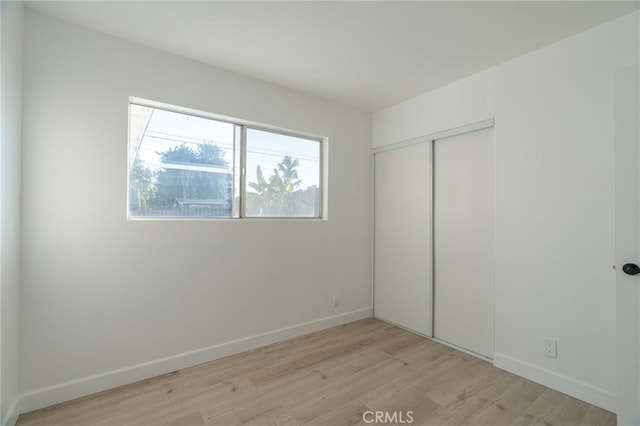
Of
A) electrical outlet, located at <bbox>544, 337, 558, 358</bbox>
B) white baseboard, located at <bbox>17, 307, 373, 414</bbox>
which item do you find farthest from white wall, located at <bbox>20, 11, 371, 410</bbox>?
electrical outlet, located at <bbox>544, 337, 558, 358</bbox>

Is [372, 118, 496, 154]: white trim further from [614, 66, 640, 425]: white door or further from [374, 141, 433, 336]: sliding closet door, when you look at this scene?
[614, 66, 640, 425]: white door

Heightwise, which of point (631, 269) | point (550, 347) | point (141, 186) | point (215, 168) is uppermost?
point (215, 168)

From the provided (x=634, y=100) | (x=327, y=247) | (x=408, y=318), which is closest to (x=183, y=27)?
(x=327, y=247)

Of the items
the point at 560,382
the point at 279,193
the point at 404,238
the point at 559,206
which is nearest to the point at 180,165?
the point at 279,193

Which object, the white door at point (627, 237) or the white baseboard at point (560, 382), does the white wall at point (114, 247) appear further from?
the white door at point (627, 237)

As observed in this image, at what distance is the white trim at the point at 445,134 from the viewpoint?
256 centimetres

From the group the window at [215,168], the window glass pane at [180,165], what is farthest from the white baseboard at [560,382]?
the window glass pane at [180,165]

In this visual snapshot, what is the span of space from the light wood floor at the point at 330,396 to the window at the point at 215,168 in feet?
4.29

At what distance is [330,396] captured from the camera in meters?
2.02

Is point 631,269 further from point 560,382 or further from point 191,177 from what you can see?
point 191,177

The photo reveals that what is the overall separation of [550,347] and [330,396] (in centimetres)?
166

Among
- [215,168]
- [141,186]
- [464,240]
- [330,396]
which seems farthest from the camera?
[464,240]

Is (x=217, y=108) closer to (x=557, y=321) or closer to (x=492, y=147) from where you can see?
(x=492, y=147)

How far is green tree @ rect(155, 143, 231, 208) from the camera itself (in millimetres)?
2400
